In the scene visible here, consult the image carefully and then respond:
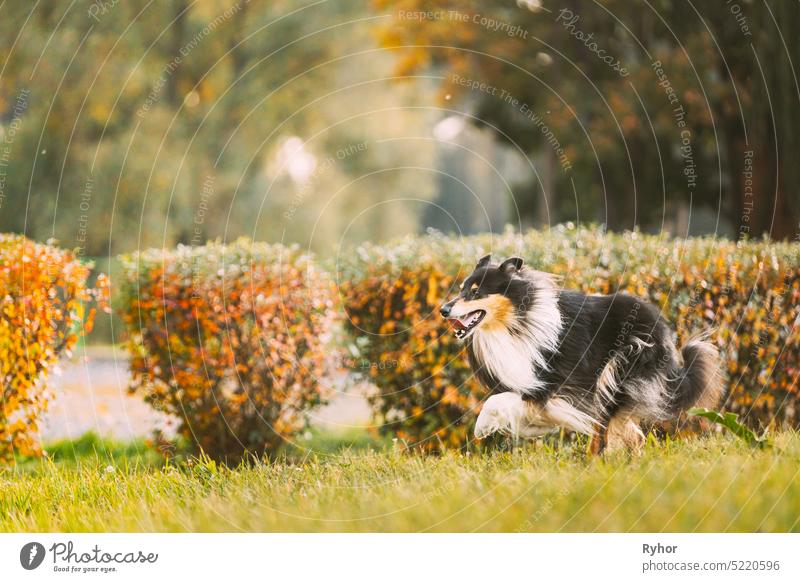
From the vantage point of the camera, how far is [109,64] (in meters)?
17.1

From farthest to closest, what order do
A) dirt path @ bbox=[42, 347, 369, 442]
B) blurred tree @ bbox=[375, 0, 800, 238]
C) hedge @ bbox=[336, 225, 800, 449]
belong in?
1. blurred tree @ bbox=[375, 0, 800, 238]
2. dirt path @ bbox=[42, 347, 369, 442]
3. hedge @ bbox=[336, 225, 800, 449]

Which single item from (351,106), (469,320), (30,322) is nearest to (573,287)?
(469,320)

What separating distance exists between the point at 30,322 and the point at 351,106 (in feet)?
54.7

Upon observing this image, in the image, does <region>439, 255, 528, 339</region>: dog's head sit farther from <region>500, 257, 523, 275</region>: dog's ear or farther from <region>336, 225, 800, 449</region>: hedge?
<region>336, 225, 800, 449</region>: hedge

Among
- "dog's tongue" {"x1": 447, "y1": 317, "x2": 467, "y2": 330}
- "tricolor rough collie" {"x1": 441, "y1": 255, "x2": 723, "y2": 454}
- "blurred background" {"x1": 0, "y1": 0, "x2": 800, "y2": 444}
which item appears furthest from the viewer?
"blurred background" {"x1": 0, "y1": 0, "x2": 800, "y2": 444}

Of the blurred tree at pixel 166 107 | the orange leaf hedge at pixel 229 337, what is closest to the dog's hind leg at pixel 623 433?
the orange leaf hedge at pixel 229 337

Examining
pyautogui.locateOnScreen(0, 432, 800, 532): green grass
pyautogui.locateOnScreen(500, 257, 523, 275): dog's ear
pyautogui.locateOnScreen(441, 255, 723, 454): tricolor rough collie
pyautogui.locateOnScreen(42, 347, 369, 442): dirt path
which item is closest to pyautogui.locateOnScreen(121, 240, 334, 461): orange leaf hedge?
pyautogui.locateOnScreen(42, 347, 369, 442): dirt path

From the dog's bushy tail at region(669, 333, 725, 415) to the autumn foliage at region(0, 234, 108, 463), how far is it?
4298 millimetres

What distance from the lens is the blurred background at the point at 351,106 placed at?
12938 millimetres

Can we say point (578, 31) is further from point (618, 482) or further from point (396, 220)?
point (396, 220)

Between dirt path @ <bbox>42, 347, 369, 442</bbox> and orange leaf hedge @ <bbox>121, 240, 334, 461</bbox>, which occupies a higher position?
orange leaf hedge @ <bbox>121, 240, 334, 461</bbox>

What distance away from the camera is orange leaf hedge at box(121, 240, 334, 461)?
252 inches

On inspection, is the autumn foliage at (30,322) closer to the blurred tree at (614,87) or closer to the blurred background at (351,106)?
the blurred background at (351,106)
